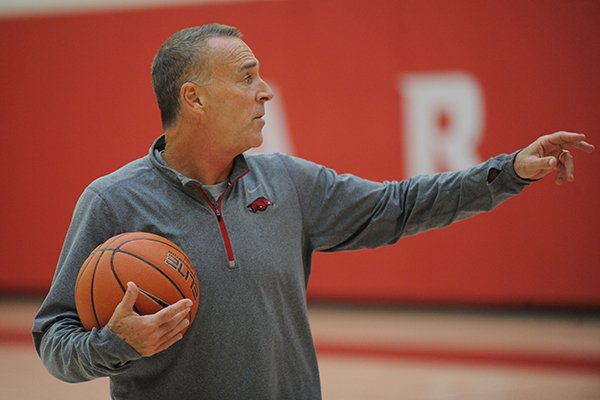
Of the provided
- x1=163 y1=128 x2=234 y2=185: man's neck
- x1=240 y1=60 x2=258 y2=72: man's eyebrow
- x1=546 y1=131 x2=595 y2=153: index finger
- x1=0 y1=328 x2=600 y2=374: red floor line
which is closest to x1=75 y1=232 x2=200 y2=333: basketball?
x1=163 y1=128 x2=234 y2=185: man's neck

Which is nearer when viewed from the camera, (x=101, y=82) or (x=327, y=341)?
(x=327, y=341)

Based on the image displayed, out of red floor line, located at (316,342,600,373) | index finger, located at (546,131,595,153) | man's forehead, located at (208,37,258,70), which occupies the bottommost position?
red floor line, located at (316,342,600,373)

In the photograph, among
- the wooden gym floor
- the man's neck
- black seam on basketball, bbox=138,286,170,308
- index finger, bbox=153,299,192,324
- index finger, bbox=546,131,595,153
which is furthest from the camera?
the wooden gym floor

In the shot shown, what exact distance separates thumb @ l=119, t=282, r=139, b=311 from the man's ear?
0.68 metres

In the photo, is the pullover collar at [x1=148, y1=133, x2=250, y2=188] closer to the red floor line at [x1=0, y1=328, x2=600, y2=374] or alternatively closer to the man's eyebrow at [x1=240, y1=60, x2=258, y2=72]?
the man's eyebrow at [x1=240, y1=60, x2=258, y2=72]

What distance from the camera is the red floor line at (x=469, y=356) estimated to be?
5395mm

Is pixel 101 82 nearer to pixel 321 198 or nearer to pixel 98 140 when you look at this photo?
pixel 98 140

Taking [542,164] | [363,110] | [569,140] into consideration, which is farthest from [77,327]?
[363,110]

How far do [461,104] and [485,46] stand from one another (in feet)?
1.67

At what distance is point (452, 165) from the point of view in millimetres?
6746

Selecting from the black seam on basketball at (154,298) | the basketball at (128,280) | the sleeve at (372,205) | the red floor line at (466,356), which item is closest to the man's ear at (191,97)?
the sleeve at (372,205)

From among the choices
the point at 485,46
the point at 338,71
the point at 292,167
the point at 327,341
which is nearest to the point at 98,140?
the point at 338,71

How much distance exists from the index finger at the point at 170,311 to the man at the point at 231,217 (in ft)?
0.21

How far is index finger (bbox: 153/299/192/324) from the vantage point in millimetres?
2088
